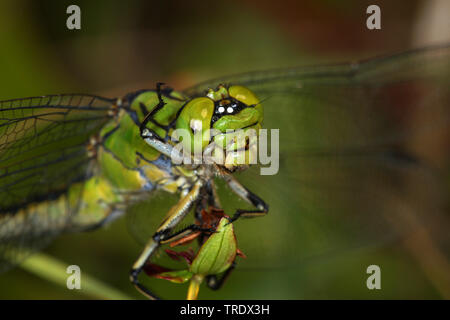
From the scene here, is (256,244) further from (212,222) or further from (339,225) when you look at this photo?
(212,222)

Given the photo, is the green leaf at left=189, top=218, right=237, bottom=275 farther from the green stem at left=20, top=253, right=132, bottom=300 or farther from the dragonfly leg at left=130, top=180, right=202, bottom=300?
the green stem at left=20, top=253, right=132, bottom=300

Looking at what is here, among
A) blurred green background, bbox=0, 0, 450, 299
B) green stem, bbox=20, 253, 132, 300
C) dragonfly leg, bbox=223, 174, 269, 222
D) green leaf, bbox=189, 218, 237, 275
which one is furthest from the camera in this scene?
blurred green background, bbox=0, 0, 450, 299

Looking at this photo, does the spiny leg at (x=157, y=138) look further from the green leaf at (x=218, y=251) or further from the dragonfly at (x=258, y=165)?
the green leaf at (x=218, y=251)

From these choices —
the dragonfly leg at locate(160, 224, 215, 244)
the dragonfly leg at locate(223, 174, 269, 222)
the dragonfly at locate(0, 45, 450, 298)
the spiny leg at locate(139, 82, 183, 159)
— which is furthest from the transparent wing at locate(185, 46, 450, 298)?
the dragonfly leg at locate(160, 224, 215, 244)

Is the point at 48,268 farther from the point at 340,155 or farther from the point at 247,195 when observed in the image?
the point at 340,155

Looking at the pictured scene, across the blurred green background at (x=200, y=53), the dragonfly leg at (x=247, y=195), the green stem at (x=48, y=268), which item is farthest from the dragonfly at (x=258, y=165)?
the blurred green background at (x=200, y=53)

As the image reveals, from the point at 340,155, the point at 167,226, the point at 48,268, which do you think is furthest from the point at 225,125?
the point at 48,268

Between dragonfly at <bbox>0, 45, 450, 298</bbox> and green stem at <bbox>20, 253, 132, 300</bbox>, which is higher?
dragonfly at <bbox>0, 45, 450, 298</bbox>
